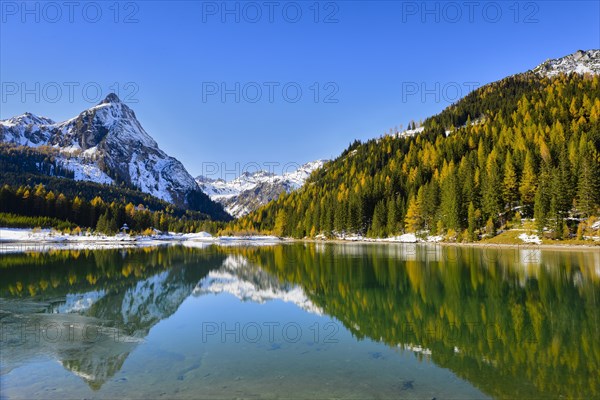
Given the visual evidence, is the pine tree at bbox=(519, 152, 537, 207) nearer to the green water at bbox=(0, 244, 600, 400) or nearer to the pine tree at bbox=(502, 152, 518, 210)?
the pine tree at bbox=(502, 152, 518, 210)

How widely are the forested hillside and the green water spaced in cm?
5048

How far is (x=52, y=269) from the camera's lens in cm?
4331

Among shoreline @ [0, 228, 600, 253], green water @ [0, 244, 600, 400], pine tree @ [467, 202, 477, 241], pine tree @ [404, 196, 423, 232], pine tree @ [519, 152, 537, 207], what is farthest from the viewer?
pine tree @ [404, 196, 423, 232]

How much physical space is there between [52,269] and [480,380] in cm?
4738

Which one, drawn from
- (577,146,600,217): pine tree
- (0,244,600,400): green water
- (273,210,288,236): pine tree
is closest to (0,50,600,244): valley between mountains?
(577,146,600,217): pine tree

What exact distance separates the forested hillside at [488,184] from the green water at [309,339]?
166ft

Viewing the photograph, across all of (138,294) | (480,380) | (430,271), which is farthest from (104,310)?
(430,271)

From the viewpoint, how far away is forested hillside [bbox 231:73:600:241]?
7262 centimetres

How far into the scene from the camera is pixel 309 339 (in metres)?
16.6

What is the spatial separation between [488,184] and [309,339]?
8715 cm

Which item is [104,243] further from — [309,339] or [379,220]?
[309,339]

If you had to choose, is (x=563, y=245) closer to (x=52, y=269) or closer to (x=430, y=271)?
(x=430, y=271)

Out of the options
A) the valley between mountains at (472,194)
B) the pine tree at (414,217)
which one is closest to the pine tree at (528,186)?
Result: the valley between mountains at (472,194)

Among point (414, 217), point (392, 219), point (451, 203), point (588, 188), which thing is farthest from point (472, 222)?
point (392, 219)
